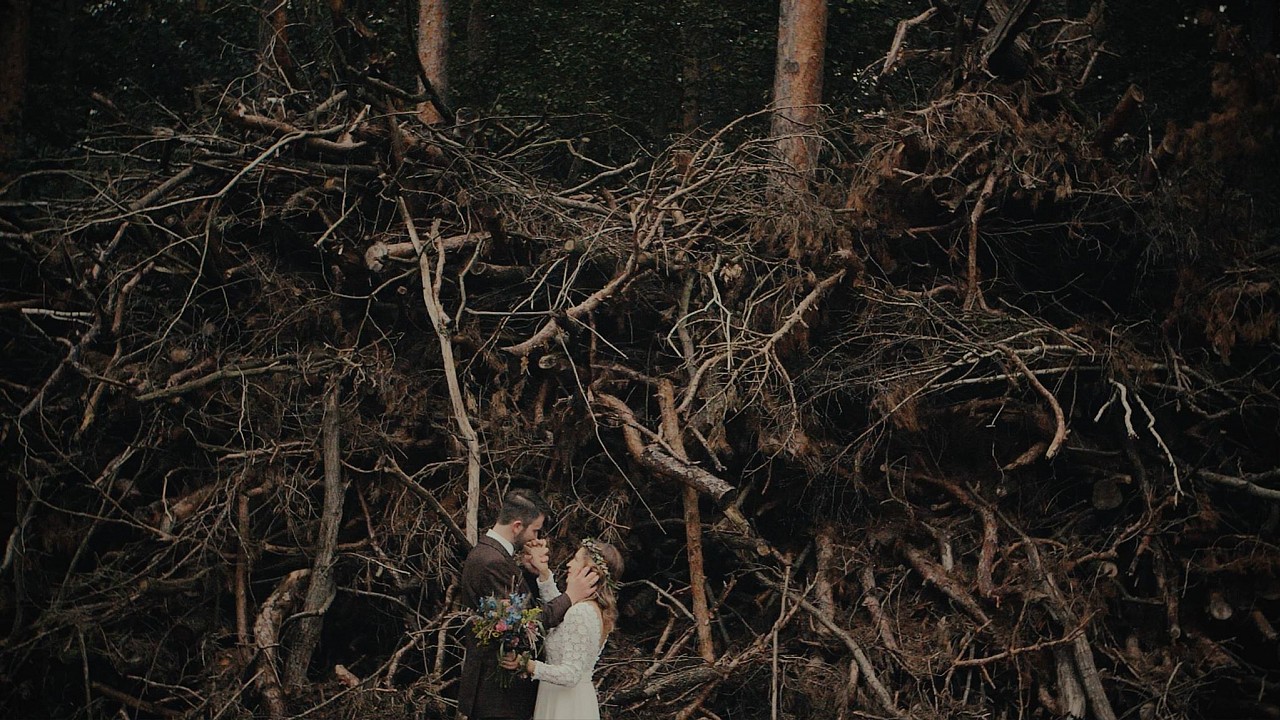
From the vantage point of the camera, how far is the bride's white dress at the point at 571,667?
17.0 feet

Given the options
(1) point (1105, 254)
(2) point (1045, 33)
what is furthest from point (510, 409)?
(2) point (1045, 33)

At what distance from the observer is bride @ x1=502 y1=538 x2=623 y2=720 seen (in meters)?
5.17

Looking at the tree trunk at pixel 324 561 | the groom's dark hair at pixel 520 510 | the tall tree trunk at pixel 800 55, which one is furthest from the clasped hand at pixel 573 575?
the tall tree trunk at pixel 800 55

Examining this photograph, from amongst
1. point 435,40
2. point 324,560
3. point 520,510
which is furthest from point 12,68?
point 520,510

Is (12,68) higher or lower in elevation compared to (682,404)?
higher

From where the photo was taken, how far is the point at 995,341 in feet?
25.3

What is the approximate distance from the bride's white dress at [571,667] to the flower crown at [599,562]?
0.46 ft

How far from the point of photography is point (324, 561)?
730 cm

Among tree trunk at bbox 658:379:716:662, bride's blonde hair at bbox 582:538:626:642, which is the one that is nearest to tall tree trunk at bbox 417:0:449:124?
tree trunk at bbox 658:379:716:662

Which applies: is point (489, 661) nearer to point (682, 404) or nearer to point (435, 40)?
point (682, 404)

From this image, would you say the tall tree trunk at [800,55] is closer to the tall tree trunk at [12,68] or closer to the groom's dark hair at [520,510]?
the groom's dark hair at [520,510]

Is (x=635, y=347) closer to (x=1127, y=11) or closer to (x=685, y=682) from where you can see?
(x=685, y=682)

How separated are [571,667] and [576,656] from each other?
53 mm

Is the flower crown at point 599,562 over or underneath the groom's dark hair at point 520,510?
underneath
